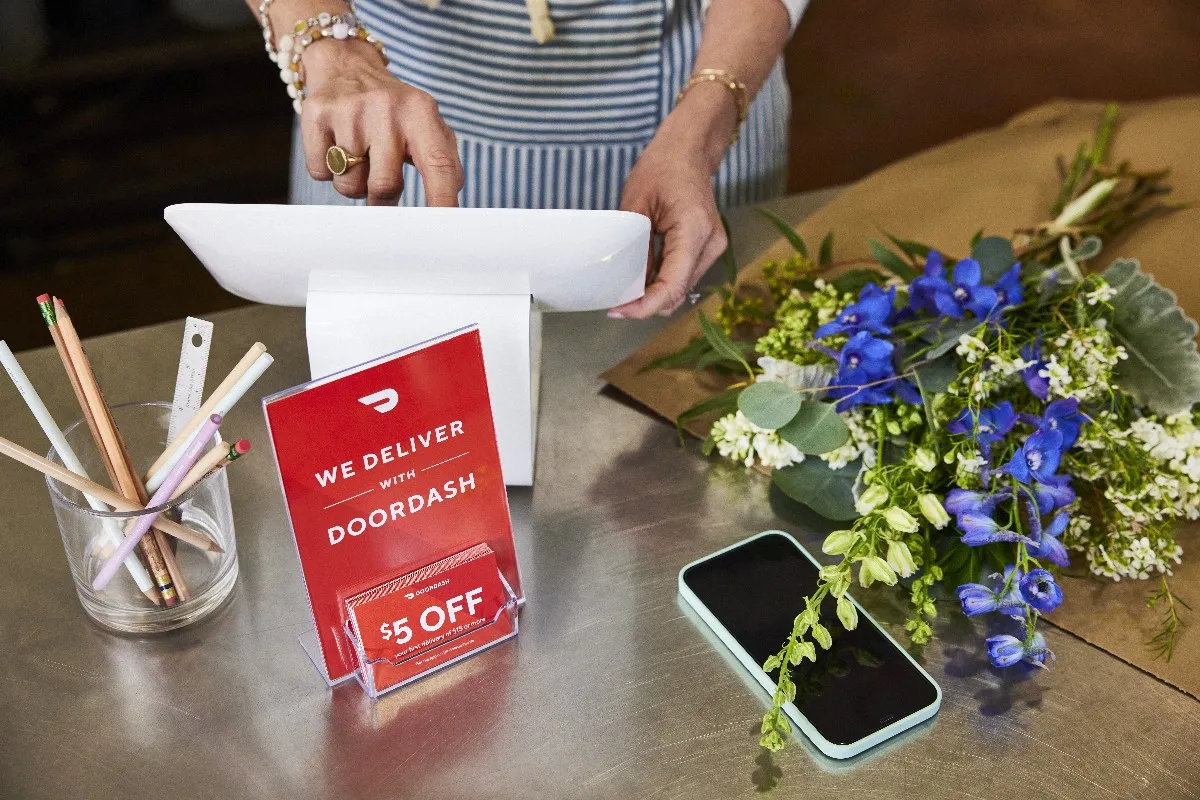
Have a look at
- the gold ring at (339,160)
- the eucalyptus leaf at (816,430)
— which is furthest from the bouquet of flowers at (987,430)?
the gold ring at (339,160)

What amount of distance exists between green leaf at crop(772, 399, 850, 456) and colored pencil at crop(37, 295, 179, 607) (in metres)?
0.52

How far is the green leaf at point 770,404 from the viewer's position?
0.95 meters

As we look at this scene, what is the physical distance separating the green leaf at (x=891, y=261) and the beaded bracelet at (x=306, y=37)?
0.53m

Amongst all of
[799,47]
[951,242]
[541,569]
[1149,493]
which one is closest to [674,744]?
[541,569]

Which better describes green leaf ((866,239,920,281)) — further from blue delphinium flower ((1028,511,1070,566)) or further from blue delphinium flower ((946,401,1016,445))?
blue delphinium flower ((1028,511,1070,566))

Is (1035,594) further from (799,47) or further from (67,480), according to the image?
(799,47)

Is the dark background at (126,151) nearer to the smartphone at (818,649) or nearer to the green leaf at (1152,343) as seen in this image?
the smartphone at (818,649)

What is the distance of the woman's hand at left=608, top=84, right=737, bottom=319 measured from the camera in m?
1.06

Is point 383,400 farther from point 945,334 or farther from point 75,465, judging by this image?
point 945,334

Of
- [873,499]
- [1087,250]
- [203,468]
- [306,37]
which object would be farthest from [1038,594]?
[306,37]

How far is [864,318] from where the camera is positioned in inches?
39.6

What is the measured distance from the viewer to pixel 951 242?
129 cm

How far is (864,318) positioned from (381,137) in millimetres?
457

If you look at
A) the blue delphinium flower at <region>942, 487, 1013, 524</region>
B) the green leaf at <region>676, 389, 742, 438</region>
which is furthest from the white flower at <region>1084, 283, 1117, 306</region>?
the green leaf at <region>676, 389, 742, 438</region>
